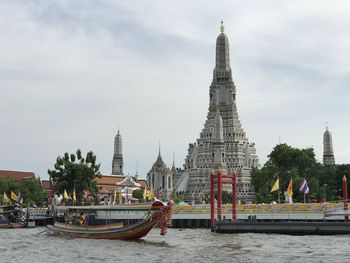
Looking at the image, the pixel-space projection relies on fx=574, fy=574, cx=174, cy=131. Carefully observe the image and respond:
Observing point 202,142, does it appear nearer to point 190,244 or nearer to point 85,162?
point 85,162

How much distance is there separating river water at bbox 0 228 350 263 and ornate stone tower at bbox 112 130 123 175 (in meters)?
144

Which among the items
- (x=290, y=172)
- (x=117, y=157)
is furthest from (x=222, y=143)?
(x=290, y=172)

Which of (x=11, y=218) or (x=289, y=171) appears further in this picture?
(x=289, y=171)

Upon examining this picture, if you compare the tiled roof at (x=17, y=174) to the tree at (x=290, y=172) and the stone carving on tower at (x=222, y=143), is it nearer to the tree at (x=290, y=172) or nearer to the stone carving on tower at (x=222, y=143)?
the stone carving on tower at (x=222, y=143)

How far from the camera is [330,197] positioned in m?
118

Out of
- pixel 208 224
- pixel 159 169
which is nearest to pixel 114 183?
pixel 159 169

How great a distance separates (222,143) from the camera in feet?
524

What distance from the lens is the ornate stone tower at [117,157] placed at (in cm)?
19300

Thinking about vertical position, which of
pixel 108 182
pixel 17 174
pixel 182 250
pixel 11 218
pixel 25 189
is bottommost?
pixel 182 250

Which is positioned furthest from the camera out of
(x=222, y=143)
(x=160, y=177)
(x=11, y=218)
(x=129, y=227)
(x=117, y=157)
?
(x=117, y=157)

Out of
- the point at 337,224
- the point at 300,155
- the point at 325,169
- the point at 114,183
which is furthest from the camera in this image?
the point at 114,183

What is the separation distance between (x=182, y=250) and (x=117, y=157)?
513ft

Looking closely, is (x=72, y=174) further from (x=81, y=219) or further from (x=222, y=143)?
(x=222, y=143)

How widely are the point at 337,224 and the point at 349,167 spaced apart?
79.8 metres
